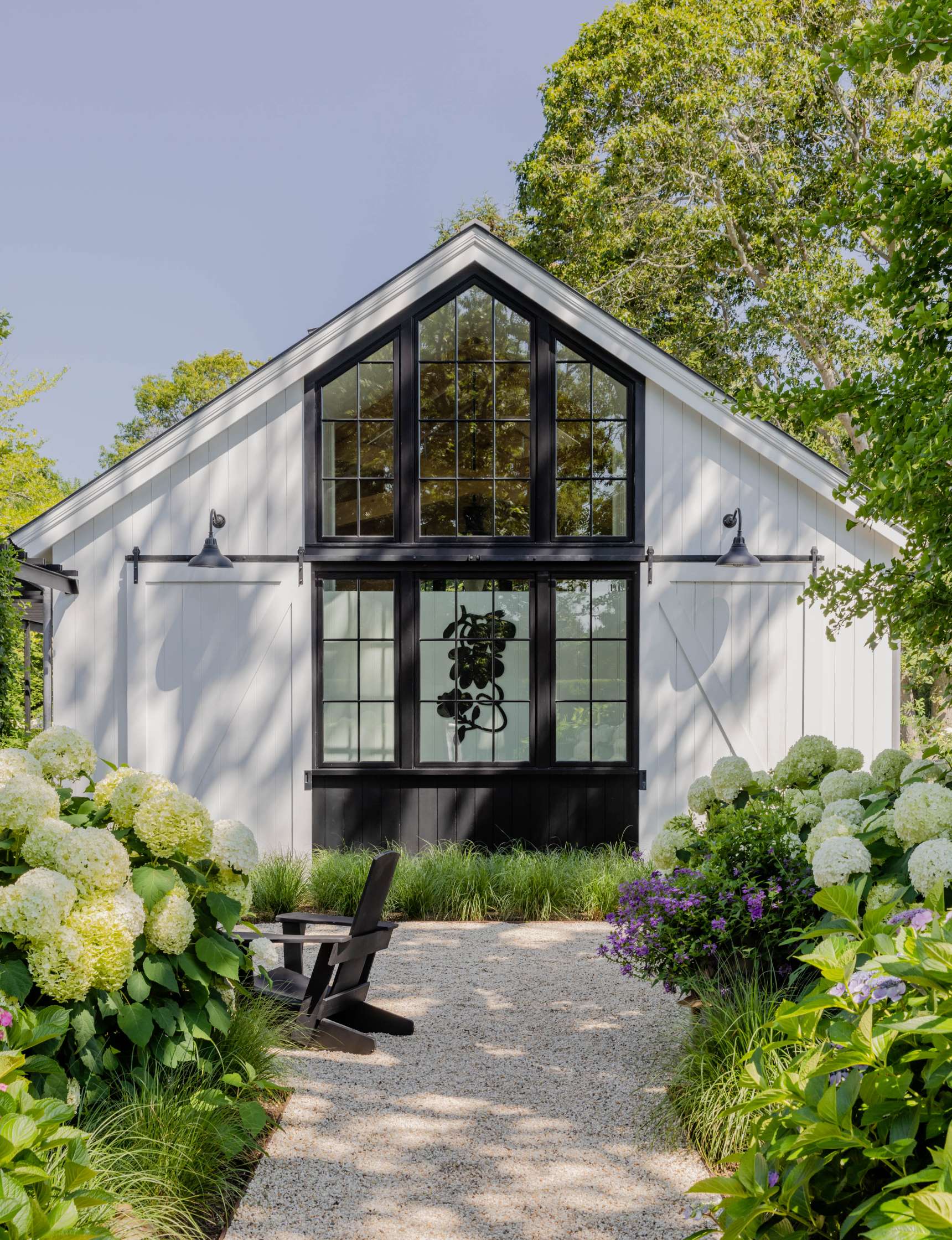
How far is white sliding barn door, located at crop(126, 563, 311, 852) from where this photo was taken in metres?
8.68

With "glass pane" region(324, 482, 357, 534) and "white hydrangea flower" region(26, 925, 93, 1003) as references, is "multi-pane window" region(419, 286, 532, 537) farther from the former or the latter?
"white hydrangea flower" region(26, 925, 93, 1003)

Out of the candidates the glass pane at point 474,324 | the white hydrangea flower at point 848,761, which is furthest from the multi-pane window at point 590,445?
the white hydrangea flower at point 848,761

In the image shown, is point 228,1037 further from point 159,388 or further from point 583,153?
point 159,388

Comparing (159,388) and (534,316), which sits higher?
(159,388)

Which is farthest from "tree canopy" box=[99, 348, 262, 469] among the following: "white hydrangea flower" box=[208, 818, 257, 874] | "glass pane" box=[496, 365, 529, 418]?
"white hydrangea flower" box=[208, 818, 257, 874]

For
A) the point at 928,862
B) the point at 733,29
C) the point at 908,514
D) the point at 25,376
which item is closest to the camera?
the point at 928,862

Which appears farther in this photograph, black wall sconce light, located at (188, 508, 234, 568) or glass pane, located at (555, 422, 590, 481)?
glass pane, located at (555, 422, 590, 481)

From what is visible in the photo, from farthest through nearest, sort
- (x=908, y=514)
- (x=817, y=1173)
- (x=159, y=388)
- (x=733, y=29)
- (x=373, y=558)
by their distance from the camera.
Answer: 1. (x=159, y=388)
2. (x=733, y=29)
3. (x=373, y=558)
4. (x=908, y=514)
5. (x=817, y=1173)

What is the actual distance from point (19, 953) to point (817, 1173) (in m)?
2.49

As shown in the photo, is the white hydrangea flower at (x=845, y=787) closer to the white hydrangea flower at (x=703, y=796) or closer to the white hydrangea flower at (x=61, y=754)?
the white hydrangea flower at (x=703, y=796)

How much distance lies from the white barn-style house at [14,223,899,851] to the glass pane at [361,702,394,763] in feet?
0.09

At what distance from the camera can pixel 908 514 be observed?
3842 mm

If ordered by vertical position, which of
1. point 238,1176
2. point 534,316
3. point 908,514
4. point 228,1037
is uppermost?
point 534,316

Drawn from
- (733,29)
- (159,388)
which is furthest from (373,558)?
(159,388)
